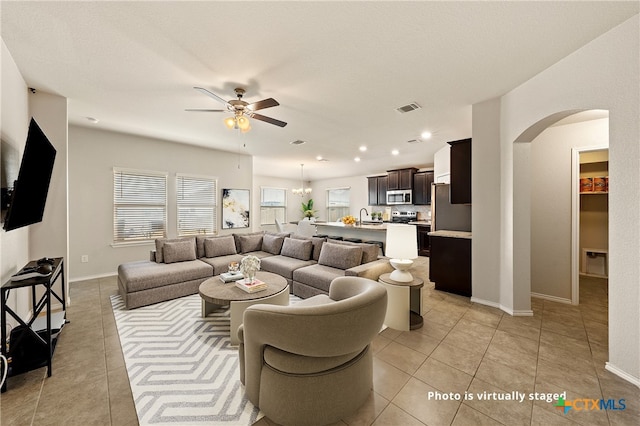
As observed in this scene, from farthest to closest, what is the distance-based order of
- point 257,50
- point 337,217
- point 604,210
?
1. point 337,217
2. point 604,210
3. point 257,50

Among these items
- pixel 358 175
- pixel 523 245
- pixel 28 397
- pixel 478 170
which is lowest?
pixel 28 397

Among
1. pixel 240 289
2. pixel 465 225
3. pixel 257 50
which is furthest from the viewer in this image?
pixel 465 225

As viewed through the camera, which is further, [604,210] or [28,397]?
[604,210]

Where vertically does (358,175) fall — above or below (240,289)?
above

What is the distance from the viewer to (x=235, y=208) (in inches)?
256

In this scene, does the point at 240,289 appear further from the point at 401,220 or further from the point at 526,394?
the point at 401,220

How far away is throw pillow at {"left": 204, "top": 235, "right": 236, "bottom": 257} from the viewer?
449cm

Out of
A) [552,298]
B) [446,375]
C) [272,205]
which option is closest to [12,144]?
[446,375]

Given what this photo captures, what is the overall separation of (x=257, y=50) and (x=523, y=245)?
12.4 feet

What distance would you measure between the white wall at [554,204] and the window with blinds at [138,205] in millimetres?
7043

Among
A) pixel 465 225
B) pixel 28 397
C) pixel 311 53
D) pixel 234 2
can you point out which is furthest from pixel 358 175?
pixel 28 397

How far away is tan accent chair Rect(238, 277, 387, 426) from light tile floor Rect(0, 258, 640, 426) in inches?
6.5

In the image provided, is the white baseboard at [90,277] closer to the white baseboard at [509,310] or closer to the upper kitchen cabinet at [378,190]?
the white baseboard at [509,310]

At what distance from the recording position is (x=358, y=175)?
30.4 ft
